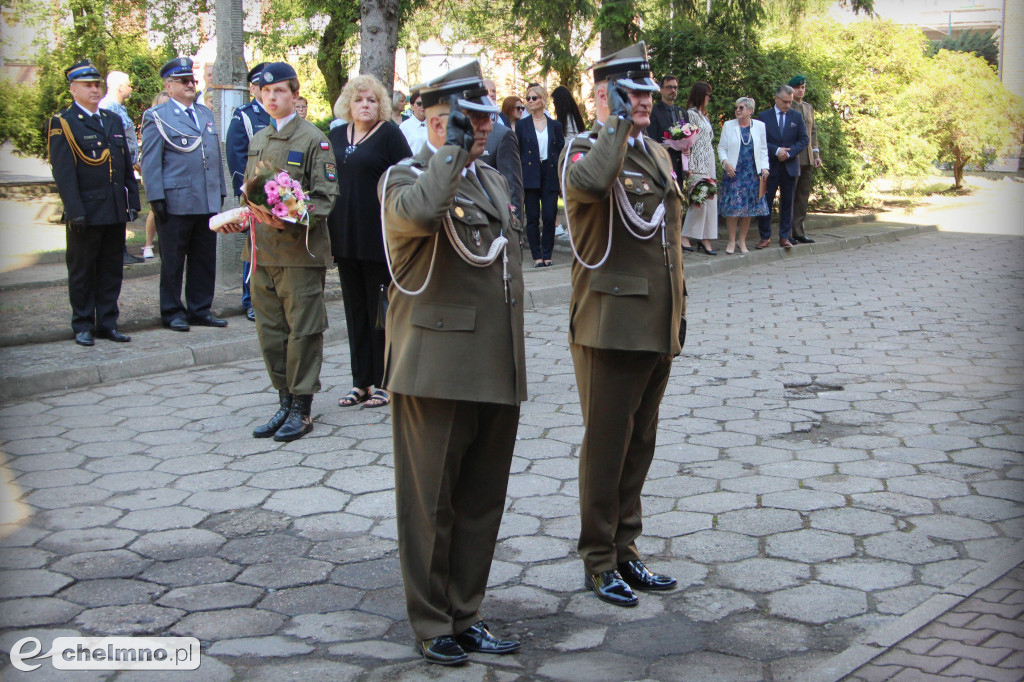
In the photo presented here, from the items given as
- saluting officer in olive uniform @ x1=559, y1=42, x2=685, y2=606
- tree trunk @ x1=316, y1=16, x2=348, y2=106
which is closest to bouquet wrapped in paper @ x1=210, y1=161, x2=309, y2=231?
saluting officer in olive uniform @ x1=559, y1=42, x2=685, y2=606

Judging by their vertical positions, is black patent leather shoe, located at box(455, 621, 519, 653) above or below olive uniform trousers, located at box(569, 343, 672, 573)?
below

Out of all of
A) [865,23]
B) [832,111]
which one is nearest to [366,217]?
[832,111]

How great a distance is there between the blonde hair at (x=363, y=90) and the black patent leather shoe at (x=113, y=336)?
9.76ft

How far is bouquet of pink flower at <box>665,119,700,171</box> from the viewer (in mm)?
10769

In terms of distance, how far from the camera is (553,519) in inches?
191

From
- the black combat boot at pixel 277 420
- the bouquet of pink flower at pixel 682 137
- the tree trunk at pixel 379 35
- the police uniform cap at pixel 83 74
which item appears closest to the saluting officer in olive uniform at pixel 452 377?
the black combat boot at pixel 277 420

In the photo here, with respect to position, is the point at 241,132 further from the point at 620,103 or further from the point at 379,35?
the point at 620,103

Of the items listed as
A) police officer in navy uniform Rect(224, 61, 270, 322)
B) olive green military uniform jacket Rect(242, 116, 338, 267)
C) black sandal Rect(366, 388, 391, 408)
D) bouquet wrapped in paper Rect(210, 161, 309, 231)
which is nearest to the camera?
bouquet wrapped in paper Rect(210, 161, 309, 231)

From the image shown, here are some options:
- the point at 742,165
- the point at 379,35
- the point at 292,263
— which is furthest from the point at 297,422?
the point at 742,165

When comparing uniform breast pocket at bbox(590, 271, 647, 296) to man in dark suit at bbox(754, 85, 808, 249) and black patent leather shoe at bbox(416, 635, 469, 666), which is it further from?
man in dark suit at bbox(754, 85, 808, 249)

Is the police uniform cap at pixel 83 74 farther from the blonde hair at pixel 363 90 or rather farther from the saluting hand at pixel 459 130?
the saluting hand at pixel 459 130

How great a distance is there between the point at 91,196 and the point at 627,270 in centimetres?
553

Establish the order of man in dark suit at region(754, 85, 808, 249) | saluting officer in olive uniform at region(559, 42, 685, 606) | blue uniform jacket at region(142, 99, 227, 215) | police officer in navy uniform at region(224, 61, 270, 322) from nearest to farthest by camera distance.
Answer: saluting officer in olive uniform at region(559, 42, 685, 606)
police officer in navy uniform at region(224, 61, 270, 322)
blue uniform jacket at region(142, 99, 227, 215)
man in dark suit at region(754, 85, 808, 249)

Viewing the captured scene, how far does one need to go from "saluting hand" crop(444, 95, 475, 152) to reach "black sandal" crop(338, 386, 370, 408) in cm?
373
